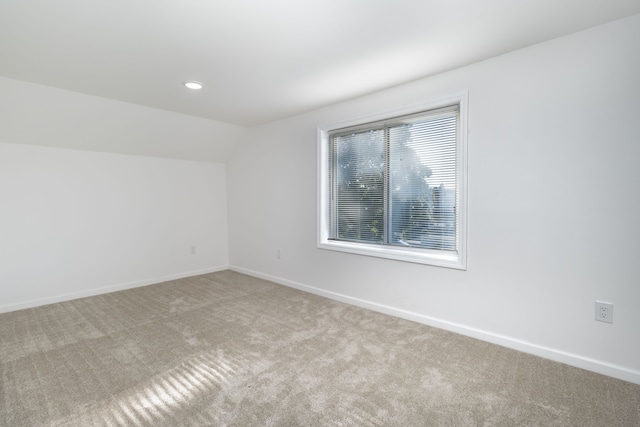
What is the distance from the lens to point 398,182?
126 inches

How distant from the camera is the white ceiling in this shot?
178cm

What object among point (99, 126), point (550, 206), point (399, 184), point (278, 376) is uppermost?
point (99, 126)

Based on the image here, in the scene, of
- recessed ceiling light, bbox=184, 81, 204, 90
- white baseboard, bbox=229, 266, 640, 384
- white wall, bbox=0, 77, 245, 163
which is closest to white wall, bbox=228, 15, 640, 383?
white baseboard, bbox=229, 266, 640, 384

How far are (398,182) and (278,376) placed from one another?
7.01ft

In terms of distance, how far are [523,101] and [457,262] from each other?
1.38 metres

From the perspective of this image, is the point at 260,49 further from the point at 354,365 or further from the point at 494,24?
the point at 354,365

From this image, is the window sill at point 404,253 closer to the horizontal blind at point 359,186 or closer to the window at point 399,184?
the window at point 399,184

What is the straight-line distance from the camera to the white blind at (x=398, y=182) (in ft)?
9.36

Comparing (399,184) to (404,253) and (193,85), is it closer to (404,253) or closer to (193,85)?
(404,253)

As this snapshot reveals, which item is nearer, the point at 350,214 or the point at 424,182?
the point at 424,182

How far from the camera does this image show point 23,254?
3.41m

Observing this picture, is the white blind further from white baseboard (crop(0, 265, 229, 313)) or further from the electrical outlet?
white baseboard (crop(0, 265, 229, 313))

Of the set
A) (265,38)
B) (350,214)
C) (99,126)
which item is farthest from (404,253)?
(99,126)

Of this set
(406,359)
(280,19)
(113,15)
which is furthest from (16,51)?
(406,359)
